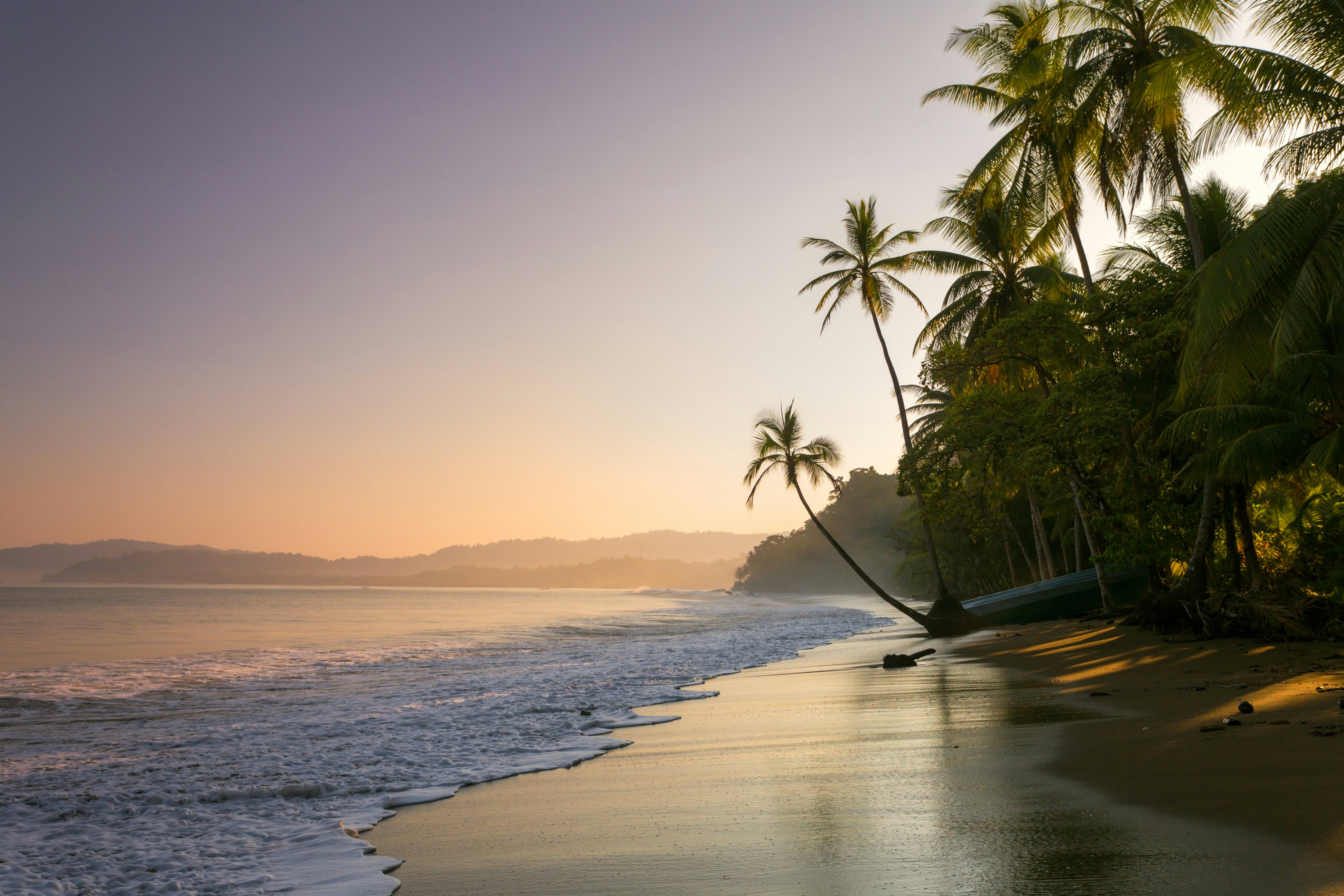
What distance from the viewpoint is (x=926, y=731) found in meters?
6.81

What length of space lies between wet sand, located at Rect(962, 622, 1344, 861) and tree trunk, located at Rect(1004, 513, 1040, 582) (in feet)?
61.0

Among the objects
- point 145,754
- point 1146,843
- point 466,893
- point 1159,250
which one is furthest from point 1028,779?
point 1159,250

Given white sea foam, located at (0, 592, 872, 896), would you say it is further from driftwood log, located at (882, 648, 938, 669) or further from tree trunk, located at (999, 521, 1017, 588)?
tree trunk, located at (999, 521, 1017, 588)

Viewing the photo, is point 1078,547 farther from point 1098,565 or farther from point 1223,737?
point 1223,737

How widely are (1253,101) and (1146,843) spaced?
30.1 feet

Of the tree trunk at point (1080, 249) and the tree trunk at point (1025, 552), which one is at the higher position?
the tree trunk at point (1080, 249)

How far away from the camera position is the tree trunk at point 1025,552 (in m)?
28.8

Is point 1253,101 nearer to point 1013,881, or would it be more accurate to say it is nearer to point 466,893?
point 1013,881

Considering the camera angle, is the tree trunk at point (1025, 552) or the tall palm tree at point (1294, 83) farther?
the tree trunk at point (1025, 552)

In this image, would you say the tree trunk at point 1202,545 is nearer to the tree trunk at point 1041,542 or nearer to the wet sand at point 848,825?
the wet sand at point 848,825

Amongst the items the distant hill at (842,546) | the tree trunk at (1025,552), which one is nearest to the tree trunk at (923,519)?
the tree trunk at (1025,552)

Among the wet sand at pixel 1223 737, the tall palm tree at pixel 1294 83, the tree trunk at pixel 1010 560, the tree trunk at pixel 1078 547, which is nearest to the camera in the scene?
the wet sand at pixel 1223 737

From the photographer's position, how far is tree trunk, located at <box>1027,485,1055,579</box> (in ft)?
79.9

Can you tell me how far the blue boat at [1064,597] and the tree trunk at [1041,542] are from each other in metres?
3.85
